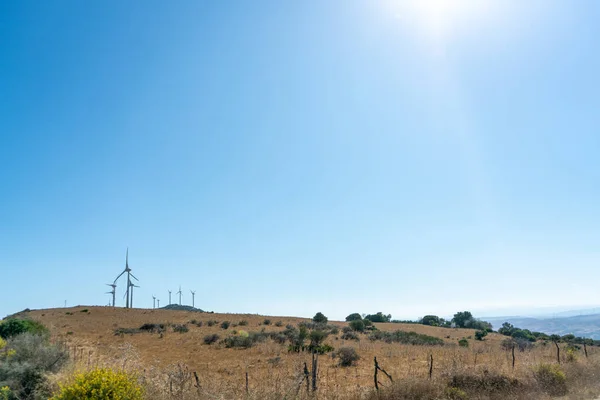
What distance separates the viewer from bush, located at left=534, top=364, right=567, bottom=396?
1468 cm

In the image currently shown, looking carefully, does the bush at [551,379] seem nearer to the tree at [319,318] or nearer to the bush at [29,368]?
the bush at [29,368]

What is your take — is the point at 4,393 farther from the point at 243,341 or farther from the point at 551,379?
the point at 243,341

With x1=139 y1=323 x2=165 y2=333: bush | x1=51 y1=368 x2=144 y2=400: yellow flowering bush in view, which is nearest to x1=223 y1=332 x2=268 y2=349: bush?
x1=139 y1=323 x2=165 y2=333: bush

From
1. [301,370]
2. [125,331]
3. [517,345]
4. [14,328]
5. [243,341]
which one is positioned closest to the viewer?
[301,370]

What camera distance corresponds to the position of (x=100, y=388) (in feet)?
28.0

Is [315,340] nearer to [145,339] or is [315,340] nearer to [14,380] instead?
[145,339]

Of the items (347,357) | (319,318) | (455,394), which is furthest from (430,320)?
(455,394)

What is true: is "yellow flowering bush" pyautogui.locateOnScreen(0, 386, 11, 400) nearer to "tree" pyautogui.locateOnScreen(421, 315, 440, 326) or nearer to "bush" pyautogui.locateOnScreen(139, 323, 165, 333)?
"bush" pyautogui.locateOnScreen(139, 323, 165, 333)

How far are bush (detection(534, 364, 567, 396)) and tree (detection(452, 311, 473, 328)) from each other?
58965 millimetres

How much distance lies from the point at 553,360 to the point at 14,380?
21.5m

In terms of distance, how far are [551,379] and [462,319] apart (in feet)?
205

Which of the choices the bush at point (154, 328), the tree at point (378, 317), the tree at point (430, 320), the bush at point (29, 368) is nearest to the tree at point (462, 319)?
the tree at point (430, 320)

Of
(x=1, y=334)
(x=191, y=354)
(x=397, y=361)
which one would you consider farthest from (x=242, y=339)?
(x=1, y=334)

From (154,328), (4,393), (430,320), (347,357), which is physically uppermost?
(4,393)
